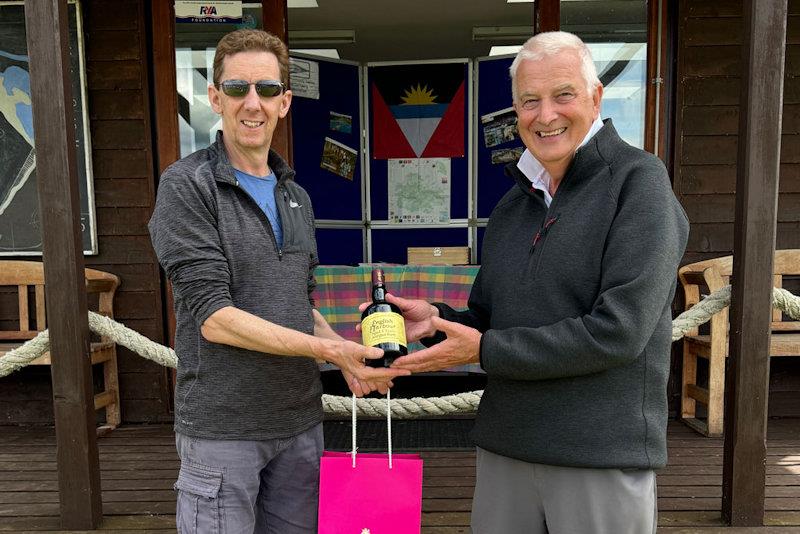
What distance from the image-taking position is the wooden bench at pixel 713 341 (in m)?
3.12

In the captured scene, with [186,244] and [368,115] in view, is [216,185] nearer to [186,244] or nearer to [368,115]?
[186,244]

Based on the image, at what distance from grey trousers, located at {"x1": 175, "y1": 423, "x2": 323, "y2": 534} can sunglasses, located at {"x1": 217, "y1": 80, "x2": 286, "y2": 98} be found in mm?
813

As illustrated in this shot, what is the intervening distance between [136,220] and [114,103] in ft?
2.22

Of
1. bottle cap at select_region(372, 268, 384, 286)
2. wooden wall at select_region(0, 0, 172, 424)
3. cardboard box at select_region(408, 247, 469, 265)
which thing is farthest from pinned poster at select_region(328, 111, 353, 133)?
bottle cap at select_region(372, 268, 384, 286)

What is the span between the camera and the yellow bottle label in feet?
4.34

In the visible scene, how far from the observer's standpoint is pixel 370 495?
53.2 inches

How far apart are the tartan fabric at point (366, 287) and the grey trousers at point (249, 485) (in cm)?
224

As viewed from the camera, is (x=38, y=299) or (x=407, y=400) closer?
(x=407, y=400)

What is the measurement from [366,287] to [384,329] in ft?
8.24

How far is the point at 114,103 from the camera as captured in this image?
338cm

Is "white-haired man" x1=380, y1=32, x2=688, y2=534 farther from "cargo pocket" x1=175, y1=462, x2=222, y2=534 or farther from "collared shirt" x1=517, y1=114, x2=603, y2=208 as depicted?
"cargo pocket" x1=175, y1=462, x2=222, y2=534

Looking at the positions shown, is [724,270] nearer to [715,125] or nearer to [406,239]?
[715,125]

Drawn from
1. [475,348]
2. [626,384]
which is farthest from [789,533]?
[475,348]

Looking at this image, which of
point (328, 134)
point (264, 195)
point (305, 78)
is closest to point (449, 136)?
point (328, 134)
